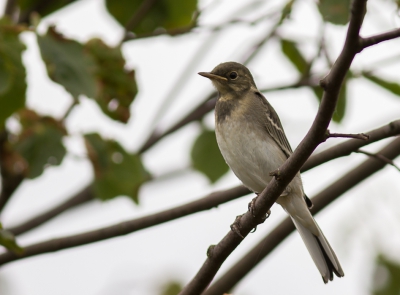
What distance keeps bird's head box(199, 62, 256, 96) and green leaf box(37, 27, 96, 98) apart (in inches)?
57.6

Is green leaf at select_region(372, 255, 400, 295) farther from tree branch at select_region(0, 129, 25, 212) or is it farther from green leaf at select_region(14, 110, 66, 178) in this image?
tree branch at select_region(0, 129, 25, 212)

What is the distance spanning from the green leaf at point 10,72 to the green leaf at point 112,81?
2.36 ft

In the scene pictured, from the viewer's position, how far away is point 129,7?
6254 mm

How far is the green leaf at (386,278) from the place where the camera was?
5.87 meters

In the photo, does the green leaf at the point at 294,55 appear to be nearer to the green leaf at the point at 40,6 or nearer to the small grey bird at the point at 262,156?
the small grey bird at the point at 262,156

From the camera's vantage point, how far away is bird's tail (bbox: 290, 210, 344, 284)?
5082 millimetres

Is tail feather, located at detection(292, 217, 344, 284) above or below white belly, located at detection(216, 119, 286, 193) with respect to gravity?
below

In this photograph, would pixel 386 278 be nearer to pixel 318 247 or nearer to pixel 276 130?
pixel 318 247

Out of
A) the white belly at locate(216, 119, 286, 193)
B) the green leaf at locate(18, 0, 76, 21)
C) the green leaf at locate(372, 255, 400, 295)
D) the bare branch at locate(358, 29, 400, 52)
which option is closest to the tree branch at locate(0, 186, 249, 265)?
the white belly at locate(216, 119, 286, 193)

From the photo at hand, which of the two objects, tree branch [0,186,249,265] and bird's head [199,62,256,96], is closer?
tree branch [0,186,249,265]

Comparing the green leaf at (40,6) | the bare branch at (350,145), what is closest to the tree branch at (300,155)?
the bare branch at (350,145)

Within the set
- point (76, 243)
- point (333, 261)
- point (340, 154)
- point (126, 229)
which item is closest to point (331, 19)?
point (340, 154)

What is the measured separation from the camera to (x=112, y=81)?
562cm

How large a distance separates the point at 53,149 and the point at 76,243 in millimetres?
804
